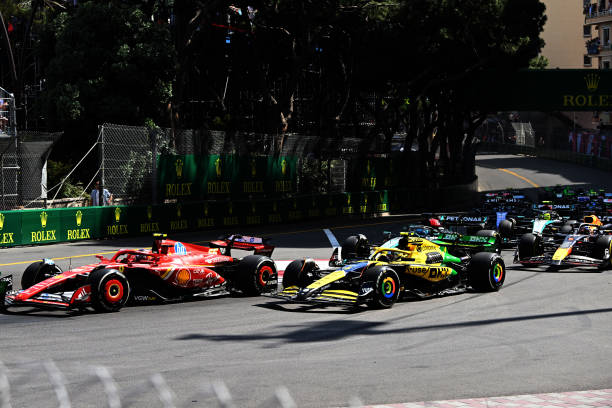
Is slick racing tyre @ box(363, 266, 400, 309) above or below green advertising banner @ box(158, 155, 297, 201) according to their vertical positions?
below

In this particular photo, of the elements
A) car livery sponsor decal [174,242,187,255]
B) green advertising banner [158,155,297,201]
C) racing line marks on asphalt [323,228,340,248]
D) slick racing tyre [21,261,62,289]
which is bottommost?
racing line marks on asphalt [323,228,340,248]

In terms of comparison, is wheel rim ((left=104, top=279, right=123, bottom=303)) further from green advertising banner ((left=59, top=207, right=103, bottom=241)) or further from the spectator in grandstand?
the spectator in grandstand

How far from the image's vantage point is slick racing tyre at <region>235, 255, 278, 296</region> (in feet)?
49.7

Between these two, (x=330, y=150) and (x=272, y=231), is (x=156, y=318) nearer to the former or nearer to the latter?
(x=272, y=231)

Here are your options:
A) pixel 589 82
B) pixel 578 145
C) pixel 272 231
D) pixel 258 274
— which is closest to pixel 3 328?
pixel 258 274

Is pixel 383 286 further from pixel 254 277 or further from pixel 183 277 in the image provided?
pixel 183 277

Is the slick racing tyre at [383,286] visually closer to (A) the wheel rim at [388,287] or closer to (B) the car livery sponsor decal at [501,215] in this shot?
(A) the wheel rim at [388,287]

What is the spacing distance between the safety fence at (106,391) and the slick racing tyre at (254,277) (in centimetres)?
568

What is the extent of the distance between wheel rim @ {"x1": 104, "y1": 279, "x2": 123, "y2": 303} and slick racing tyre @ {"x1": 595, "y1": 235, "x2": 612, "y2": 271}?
10.8 m

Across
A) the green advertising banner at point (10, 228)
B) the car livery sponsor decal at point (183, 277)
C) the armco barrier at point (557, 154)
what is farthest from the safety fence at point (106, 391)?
the armco barrier at point (557, 154)

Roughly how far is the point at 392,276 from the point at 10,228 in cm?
1349

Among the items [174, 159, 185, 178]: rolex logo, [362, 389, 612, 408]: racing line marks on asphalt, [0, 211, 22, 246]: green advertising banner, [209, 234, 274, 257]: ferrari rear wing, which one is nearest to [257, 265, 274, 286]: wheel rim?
[209, 234, 274, 257]: ferrari rear wing

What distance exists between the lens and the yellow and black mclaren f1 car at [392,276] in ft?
45.1

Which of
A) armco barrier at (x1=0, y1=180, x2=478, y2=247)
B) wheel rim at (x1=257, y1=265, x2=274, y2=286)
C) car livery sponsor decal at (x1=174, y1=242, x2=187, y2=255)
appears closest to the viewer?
car livery sponsor decal at (x1=174, y1=242, x2=187, y2=255)
